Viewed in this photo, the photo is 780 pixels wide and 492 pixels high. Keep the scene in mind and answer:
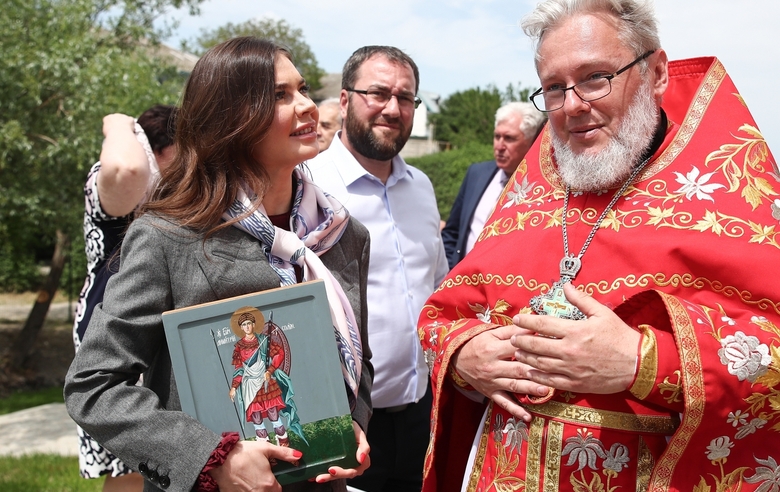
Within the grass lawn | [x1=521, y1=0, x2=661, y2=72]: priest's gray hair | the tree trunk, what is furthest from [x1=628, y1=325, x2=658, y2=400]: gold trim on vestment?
the tree trunk

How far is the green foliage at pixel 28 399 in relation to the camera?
10074 millimetres

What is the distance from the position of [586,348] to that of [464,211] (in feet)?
12.1

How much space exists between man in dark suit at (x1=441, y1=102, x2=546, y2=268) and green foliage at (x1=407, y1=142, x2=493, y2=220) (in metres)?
16.7

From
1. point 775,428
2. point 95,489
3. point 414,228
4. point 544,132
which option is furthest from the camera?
point 95,489

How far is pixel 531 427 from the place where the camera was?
2195 mm

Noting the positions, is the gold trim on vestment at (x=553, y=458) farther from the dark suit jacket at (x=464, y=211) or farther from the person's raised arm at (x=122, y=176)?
the dark suit jacket at (x=464, y=211)

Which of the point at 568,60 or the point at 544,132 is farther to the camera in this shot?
the point at 544,132

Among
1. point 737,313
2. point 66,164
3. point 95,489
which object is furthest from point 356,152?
point 66,164

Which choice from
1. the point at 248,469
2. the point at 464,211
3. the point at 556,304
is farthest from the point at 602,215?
the point at 464,211

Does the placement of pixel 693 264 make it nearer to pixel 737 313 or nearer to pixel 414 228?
pixel 737 313

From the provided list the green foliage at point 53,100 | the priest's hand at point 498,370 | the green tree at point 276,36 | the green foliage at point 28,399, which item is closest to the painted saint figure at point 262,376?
the priest's hand at point 498,370

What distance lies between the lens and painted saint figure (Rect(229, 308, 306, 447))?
1.92m

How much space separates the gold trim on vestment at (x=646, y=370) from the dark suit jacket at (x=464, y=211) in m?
3.48

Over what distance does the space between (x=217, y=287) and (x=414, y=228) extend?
74.7 inches
